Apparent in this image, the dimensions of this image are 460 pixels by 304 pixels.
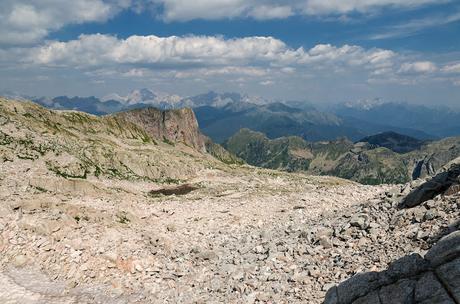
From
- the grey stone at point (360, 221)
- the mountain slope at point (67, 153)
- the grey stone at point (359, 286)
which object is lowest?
the mountain slope at point (67, 153)

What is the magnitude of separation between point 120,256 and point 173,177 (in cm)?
6541

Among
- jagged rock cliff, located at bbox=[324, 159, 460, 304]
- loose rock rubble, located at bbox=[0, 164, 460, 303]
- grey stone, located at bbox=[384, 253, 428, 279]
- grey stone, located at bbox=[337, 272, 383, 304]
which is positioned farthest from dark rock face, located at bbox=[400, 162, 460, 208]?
grey stone, located at bbox=[337, 272, 383, 304]

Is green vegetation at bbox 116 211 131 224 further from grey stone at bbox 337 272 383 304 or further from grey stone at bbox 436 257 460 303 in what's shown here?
grey stone at bbox 436 257 460 303

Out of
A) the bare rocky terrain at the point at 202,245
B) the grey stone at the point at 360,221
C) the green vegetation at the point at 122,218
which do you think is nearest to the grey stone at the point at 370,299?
the bare rocky terrain at the point at 202,245

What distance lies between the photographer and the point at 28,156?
201 feet

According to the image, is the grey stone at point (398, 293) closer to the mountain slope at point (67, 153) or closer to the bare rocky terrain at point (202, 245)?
the bare rocky terrain at point (202, 245)

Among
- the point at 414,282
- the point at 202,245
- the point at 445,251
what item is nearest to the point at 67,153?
the point at 202,245

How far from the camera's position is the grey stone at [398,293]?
15886mm

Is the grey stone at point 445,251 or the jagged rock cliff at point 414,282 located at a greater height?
the grey stone at point 445,251

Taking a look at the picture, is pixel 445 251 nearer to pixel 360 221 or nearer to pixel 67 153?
pixel 360 221

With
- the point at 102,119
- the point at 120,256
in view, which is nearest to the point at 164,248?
the point at 120,256

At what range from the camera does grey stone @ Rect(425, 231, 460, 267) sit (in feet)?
53.2

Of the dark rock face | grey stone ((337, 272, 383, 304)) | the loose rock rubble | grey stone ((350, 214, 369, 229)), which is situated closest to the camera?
grey stone ((337, 272, 383, 304))

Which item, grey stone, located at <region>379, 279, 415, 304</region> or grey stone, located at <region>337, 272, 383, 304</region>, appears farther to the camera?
grey stone, located at <region>337, 272, 383, 304</region>
